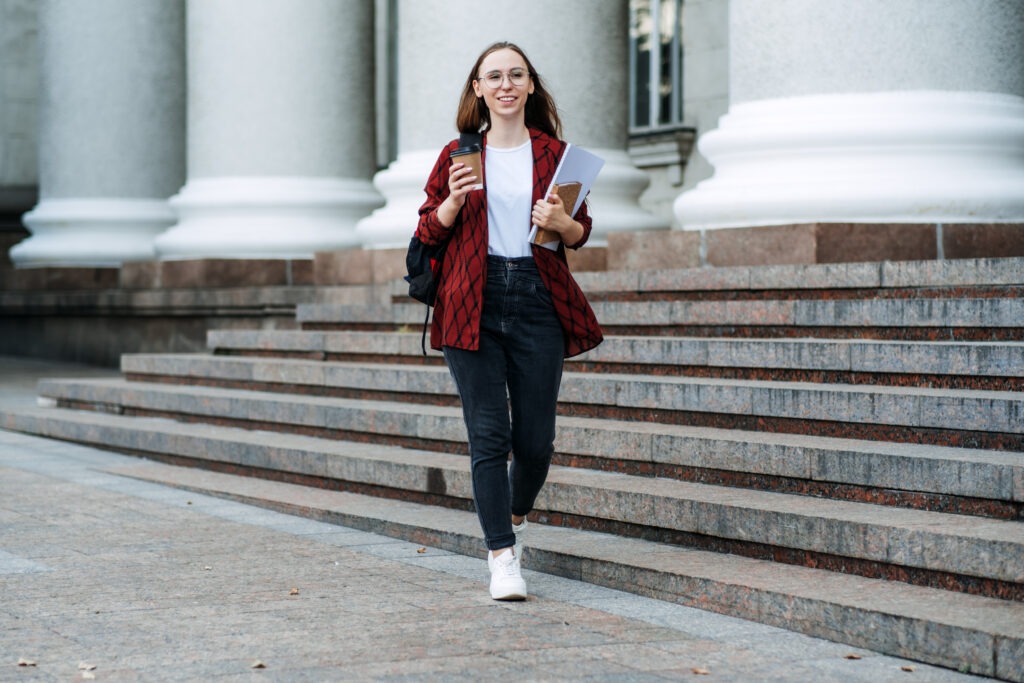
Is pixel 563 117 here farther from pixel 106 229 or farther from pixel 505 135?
pixel 106 229

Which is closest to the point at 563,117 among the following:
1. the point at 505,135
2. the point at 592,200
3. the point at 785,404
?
the point at 592,200

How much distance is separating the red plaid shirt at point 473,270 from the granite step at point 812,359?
1.68 m

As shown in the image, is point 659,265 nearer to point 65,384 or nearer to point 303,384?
point 303,384

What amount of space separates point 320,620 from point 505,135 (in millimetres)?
1798

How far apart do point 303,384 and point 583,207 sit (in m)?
4.80


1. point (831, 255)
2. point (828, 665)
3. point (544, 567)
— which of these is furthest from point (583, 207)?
point (831, 255)

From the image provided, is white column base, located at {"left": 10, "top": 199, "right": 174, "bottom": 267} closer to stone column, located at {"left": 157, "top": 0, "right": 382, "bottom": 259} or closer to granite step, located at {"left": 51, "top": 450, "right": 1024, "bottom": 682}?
stone column, located at {"left": 157, "top": 0, "right": 382, "bottom": 259}

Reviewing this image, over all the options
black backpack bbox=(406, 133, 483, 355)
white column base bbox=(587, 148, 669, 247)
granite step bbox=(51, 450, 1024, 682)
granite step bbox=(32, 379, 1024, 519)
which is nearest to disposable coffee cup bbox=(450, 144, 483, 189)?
black backpack bbox=(406, 133, 483, 355)

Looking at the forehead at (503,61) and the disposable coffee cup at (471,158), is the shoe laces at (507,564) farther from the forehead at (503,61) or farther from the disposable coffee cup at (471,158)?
the forehead at (503,61)

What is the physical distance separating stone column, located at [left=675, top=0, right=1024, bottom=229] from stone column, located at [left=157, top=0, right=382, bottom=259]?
6.02 metres

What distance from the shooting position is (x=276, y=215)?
1417 centimetres

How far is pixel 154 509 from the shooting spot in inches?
312

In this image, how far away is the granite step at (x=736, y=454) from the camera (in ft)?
18.0

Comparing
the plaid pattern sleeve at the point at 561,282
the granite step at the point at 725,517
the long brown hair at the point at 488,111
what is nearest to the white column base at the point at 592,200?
the granite step at the point at 725,517
